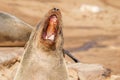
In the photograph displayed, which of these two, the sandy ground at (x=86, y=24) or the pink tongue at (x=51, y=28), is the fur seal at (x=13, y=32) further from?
the pink tongue at (x=51, y=28)

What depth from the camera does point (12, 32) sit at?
7129 millimetres

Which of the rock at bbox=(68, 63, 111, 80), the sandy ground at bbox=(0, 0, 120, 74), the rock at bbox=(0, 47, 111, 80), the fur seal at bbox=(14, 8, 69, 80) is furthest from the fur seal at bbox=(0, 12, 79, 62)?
the fur seal at bbox=(14, 8, 69, 80)

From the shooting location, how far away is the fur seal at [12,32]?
22.9 feet

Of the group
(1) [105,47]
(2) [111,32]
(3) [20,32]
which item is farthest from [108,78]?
(2) [111,32]

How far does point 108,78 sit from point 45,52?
209cm

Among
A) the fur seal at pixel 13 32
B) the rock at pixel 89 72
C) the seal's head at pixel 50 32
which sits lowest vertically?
the rock at pixel 89 72

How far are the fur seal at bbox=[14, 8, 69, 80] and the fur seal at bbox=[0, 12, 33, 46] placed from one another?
303cm

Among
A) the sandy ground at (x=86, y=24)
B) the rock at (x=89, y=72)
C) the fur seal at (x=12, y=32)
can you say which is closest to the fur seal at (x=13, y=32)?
the fur seal at (x=12, y=32)

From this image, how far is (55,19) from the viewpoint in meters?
3.90

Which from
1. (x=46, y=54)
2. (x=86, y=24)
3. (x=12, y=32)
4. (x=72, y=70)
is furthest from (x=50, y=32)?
(x=86, y=24)

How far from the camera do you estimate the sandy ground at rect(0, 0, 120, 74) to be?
10375mm

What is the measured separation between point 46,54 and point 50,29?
227 millimetres

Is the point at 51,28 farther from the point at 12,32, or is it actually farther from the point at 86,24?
the point at 86,24

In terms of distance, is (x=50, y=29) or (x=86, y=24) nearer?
(x=50, y=29)
